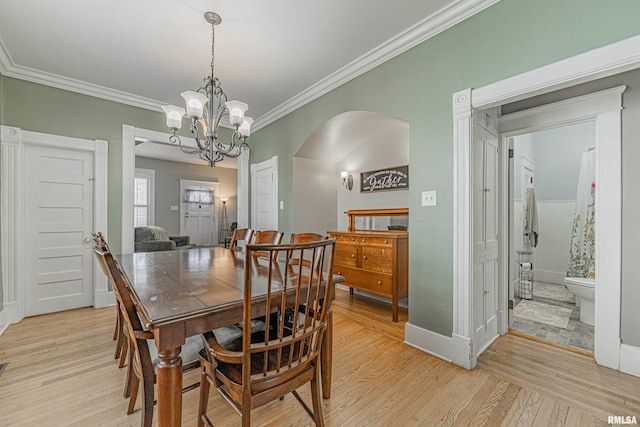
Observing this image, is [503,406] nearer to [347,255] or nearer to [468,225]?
[468,225]

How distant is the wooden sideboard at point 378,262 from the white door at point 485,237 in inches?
33.6

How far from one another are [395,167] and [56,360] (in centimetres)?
385

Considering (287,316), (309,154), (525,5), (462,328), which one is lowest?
(462,328)

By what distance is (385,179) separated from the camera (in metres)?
3.79

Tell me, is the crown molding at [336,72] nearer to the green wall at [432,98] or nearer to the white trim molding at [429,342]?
the green wall at [432,98]

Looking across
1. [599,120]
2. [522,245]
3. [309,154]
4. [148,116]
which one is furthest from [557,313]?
[148,116]

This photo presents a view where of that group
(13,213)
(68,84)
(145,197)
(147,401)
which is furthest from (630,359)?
(145,197)

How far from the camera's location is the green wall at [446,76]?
161cm

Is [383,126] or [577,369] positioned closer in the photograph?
[577,369]

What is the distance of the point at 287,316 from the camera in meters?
1.87

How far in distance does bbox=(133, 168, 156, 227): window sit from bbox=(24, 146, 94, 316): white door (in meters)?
4.02

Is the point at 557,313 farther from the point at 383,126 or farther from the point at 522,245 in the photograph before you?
the point at 383,126

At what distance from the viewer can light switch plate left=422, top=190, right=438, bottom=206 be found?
227 centimetres

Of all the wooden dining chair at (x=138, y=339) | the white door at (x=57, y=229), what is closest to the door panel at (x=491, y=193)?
the wooden dining chair at (x=138, y=339)
